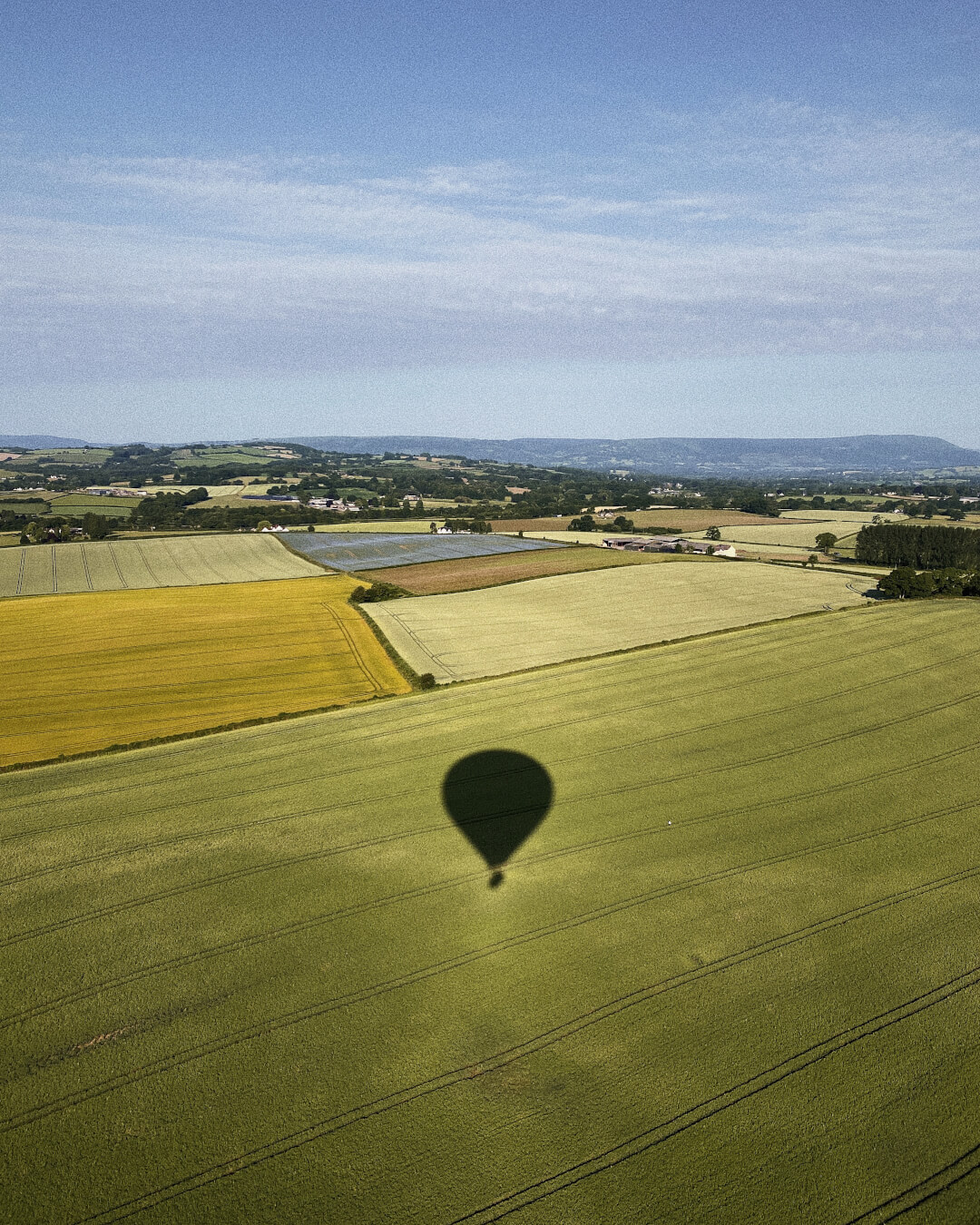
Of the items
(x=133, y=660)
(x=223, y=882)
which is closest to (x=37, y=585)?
(x=133, y=660)

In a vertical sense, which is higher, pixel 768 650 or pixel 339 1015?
pixel 768 650

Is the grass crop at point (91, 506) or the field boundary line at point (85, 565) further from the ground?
the grass crop at point (91, 506)

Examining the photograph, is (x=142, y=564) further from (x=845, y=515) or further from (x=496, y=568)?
(x=845, y=515)

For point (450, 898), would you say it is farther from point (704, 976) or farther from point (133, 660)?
point (133, 660)

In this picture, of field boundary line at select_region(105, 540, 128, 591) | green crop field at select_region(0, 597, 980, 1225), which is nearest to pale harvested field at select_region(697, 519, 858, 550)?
field boundary line at select_region(105, 540, 128, 591)

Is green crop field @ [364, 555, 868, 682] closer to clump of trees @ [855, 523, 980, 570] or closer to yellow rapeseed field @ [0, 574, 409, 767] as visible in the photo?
yellow rapeseed field @ [0, 574, 409, 767]

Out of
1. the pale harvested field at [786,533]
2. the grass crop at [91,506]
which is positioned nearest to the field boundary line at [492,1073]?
the pale harvested field at [786,533]

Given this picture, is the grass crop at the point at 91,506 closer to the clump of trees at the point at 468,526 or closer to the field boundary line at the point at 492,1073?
the clump of trees at the point at 468,526
